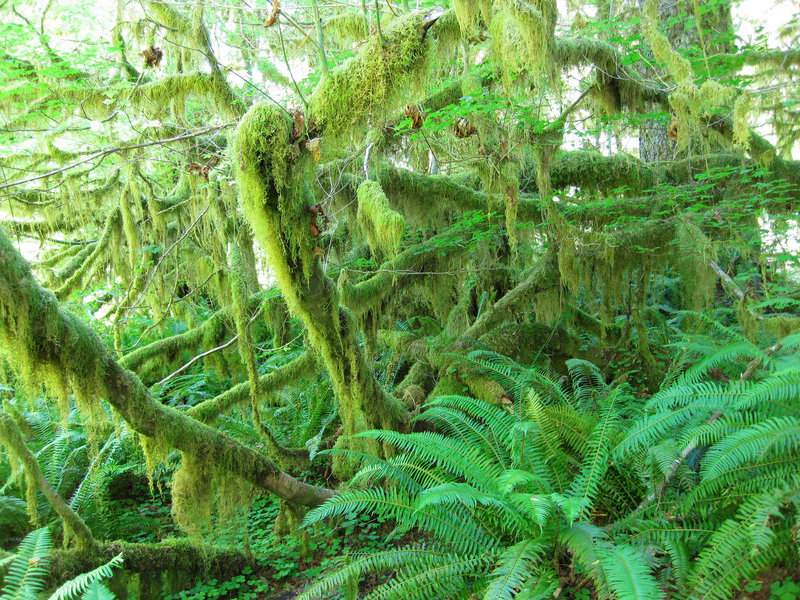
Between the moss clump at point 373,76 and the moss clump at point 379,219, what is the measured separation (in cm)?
52

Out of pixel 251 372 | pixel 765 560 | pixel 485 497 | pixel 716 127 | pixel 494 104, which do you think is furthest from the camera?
pixel 716 127

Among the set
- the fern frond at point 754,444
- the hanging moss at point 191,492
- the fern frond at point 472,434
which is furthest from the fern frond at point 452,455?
the fern frond at point 754,444

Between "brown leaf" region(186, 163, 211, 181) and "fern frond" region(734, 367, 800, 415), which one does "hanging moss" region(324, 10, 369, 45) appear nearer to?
"brown leaf" region(186, 163, 211, 181)

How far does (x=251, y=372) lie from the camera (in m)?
4.13

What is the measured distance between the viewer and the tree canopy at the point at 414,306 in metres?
2.54

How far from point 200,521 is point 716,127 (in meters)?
5.68

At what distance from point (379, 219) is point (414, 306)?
14.4ft

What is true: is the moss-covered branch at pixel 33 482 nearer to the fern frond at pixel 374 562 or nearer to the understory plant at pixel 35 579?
the understory plant at pixel 35 579

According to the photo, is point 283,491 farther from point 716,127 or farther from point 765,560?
point 716,127

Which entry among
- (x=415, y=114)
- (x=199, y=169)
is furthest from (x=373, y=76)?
(x=199, y=169)

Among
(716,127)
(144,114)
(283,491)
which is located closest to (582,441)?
(283,491)

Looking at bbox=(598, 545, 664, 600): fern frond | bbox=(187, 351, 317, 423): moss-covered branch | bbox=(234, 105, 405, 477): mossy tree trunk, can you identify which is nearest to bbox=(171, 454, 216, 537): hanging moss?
bbox=(234, 105, 405, 477): mossy tree trunk

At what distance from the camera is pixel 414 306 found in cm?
726

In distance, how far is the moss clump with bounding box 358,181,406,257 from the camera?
9.36 ft
